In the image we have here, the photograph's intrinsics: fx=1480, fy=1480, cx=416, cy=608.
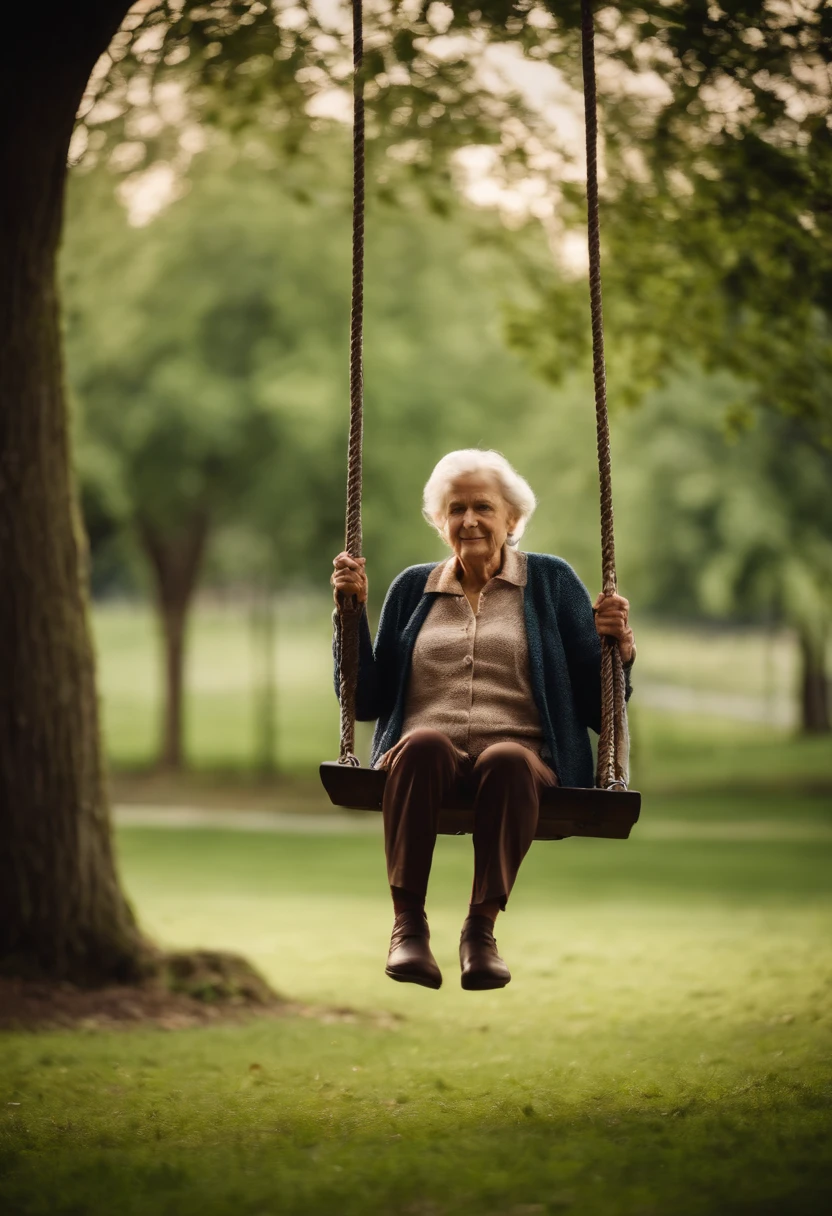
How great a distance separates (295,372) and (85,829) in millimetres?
13011

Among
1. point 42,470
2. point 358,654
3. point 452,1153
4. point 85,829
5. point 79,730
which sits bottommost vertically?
point 452,1153

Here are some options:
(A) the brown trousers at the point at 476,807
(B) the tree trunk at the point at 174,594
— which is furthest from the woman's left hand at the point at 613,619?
(B) the tree trunk at the point at 174,594

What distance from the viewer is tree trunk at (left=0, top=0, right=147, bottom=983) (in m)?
6.61

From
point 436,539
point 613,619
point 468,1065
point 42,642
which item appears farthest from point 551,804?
point 436,539

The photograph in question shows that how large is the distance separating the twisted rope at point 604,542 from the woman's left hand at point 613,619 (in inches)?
1.2

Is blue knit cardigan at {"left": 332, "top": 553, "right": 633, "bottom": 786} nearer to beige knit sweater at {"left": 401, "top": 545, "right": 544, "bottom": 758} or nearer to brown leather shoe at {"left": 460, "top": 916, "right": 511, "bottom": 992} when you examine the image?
beige knit sweater at {"left": 401, "top": 545, "right": 544, "bottom": 758}

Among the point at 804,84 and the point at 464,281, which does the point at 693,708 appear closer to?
the point at 464,281

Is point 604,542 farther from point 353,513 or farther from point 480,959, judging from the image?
point 480,959

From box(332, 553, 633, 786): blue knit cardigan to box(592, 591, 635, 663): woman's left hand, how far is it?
0.63 ft

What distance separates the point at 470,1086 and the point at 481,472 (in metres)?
2.17

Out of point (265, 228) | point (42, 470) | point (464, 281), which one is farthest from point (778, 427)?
point (42, 470)

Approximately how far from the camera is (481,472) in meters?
4.98

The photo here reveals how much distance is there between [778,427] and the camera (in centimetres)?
1770

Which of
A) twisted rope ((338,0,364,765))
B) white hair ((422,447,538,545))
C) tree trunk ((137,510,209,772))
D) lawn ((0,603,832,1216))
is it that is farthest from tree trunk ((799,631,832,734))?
twisted rope ((338,0,364,765))
